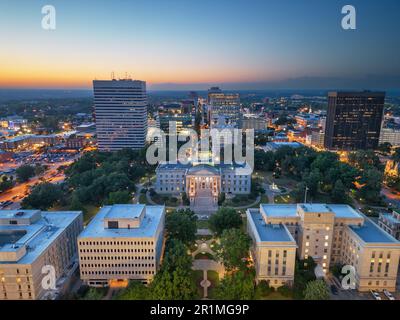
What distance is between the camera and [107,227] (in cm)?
4794

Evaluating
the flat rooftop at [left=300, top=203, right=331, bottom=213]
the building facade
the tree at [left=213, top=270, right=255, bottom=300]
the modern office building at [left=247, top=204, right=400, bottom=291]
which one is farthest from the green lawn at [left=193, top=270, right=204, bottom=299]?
the building facade

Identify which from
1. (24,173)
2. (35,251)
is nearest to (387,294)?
(35,251)

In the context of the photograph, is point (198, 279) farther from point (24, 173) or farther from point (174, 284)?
point (24, 173)

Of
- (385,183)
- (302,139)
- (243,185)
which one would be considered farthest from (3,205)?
(302,139)

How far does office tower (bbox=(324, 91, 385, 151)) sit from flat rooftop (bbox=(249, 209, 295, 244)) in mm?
106627

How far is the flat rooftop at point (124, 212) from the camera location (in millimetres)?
48784

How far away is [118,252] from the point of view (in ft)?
149

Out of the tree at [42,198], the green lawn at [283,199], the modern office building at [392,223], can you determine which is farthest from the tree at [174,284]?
the tree at [42,198]

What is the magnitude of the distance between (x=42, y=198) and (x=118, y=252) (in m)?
37.9

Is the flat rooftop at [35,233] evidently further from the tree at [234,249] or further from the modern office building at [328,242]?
the modern office building at [328,242]
